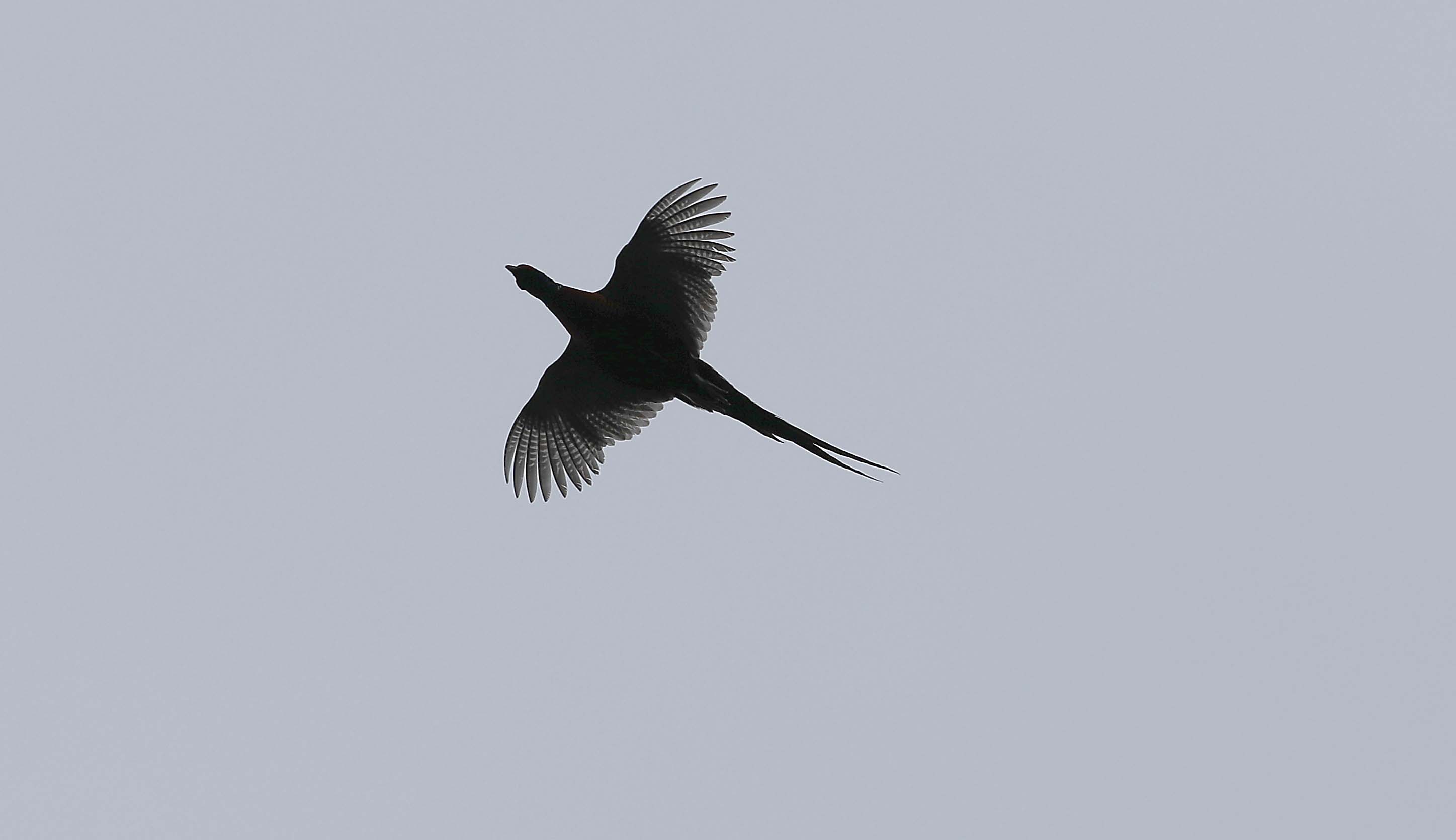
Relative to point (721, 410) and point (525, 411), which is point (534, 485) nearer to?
point (525, 411)

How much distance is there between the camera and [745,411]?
11484mm

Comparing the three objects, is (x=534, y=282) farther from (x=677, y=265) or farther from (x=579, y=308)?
(x=677, y=265)

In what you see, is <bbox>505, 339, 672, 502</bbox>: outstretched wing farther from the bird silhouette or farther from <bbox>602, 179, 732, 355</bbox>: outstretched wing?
<bbox>602, 179, 732, 355</bbox>: outstretched wing

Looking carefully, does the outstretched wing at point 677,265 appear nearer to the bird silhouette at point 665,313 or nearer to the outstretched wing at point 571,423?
the bird silhouette at point 665,313

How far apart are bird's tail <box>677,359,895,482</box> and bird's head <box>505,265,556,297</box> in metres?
1.26

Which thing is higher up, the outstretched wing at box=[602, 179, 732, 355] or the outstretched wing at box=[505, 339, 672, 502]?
the outstretched wing at box=[602, 179, 732, 355]

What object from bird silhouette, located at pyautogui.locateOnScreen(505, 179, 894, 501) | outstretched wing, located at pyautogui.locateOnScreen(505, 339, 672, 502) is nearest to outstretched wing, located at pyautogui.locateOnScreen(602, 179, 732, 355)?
bird silhouette, located at pyautogui.locateOnScreen(505, 179, 894, 501)

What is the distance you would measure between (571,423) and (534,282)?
66.1 inches

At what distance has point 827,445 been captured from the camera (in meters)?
11.3

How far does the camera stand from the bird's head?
11.3 m

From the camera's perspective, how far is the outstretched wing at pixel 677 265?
37.6 feet

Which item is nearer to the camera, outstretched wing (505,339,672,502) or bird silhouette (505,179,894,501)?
bird silhouette (505,179,894,501)

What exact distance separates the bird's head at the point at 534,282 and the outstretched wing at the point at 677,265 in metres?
0.54

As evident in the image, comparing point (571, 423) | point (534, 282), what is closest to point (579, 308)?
point (534, 282)
